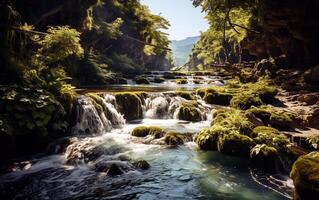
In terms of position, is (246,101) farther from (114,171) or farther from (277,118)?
(114,171)

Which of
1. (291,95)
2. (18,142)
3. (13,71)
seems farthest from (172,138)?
(291,95)

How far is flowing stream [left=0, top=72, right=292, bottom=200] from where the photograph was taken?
727 centimetres

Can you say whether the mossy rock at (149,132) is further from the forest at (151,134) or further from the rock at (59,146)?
the rock at (59,146)

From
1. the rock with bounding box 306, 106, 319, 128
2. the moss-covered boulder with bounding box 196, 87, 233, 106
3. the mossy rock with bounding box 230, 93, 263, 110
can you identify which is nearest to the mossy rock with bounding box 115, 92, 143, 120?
the moss-covered boulder with bounding box 196, 87, 233, 106

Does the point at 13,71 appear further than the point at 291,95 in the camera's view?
No

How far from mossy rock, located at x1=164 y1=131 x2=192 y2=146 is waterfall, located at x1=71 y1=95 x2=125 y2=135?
12.8 ft

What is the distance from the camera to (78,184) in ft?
25.7

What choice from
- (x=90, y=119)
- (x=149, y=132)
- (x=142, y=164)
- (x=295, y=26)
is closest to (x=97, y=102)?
(x=90, y=119)

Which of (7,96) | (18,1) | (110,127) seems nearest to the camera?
(7,96)

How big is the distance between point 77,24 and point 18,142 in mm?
18362

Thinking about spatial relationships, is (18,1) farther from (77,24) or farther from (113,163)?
(113,163)

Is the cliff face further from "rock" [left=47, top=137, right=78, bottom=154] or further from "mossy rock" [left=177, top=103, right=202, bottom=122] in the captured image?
"rock" [left=47, top=137, right=78, bottom=154]

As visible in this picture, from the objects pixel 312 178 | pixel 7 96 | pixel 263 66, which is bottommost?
pixel 312 178

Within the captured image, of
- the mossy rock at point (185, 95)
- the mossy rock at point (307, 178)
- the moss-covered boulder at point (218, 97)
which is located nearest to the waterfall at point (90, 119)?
the mossy rock at point (185, 95)
